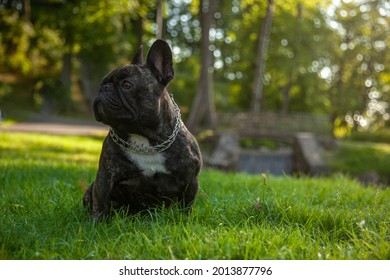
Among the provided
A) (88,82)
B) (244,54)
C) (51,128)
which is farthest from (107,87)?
(88,82)

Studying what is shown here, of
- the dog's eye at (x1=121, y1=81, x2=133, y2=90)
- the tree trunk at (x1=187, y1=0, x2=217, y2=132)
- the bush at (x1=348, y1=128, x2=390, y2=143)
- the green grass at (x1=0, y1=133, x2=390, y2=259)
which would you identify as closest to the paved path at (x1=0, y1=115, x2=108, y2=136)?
the tree trunk at (x1=187, y1=0, x2=217, y2=132)

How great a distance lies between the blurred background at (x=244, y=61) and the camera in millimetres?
25188

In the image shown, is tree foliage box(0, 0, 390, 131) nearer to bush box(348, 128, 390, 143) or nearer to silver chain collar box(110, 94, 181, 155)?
bush box(348, 128, 390, 143)

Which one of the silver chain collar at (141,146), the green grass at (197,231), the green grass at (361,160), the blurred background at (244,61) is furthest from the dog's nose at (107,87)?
the blurred background at (244,61)

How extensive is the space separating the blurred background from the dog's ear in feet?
62.4

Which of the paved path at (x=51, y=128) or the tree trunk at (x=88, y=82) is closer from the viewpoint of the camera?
the paved path at (x=51, y=128)

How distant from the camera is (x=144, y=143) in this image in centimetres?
350

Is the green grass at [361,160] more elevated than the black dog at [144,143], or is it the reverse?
the black dog at [144,143]

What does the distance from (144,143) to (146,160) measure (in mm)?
140

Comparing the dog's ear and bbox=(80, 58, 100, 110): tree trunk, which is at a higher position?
the dog's ear

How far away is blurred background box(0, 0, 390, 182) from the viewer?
2519 cm

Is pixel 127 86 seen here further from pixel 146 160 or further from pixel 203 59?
pixel 203 59

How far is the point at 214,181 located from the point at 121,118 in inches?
136

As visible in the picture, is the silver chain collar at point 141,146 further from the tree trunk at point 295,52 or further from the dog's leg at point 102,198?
the tree trunk at point 295,52
